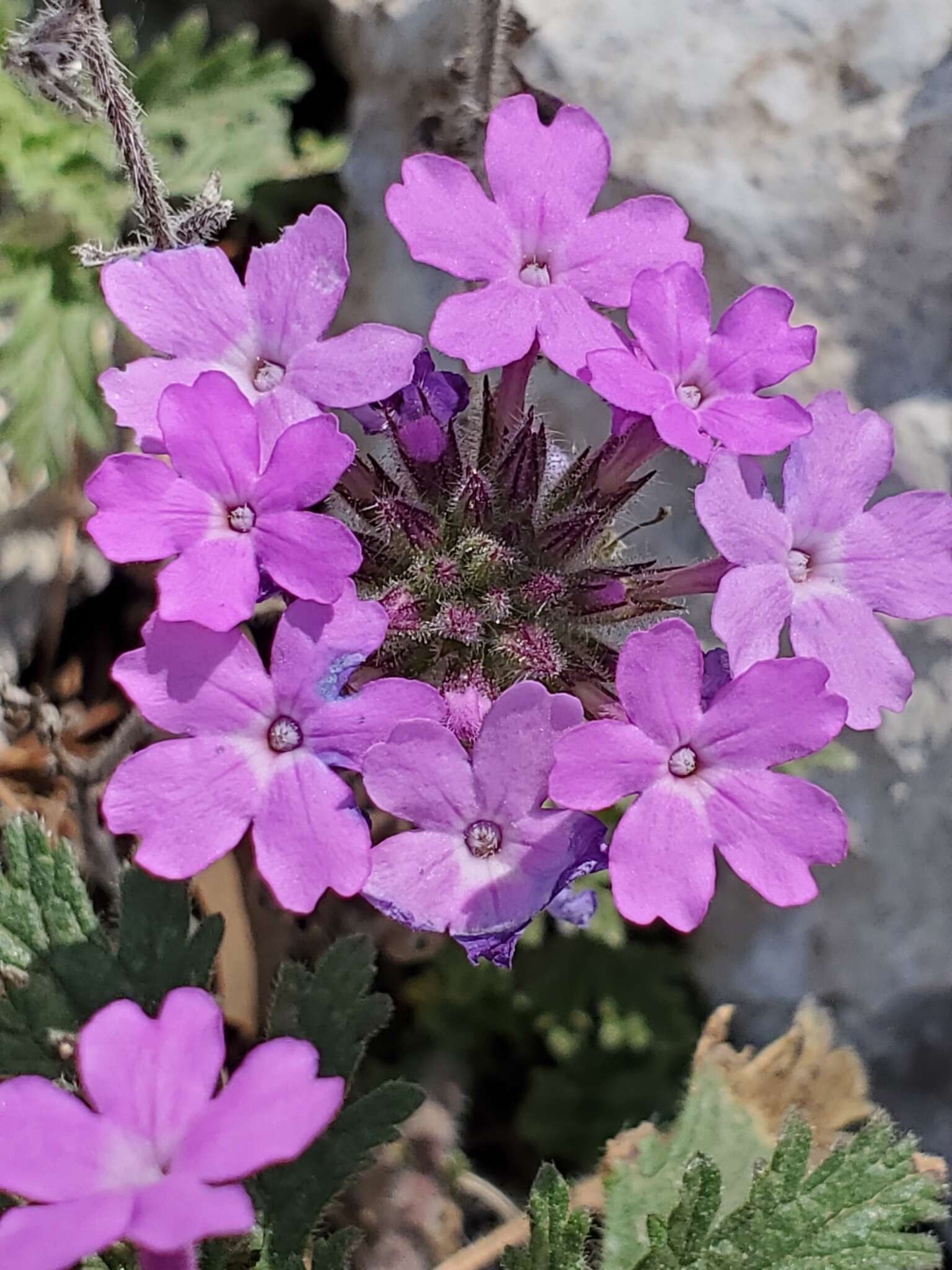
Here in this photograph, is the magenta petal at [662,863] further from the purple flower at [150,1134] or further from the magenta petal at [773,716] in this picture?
the purple flower at [150,1134]

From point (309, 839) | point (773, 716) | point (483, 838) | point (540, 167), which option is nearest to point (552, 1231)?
point (483, 838)

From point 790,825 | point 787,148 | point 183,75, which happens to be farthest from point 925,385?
point 183,75

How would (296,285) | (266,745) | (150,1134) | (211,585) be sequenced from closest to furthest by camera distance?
1. (150,1134)
2. (211,585)
3. (266,745)
4. (296,285)

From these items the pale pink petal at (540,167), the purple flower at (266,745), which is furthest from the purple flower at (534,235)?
the purple flower at (266,745)

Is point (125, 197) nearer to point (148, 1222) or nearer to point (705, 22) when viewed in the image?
point (705, 22)

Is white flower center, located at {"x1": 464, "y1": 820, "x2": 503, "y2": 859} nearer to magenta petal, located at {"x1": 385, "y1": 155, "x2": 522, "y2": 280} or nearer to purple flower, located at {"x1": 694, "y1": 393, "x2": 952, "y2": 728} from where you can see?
purple flower, located at {"x1": 694, "y1": 393, "x2": 952, "y2": 728}

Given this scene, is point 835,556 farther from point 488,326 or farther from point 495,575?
point 488,326
